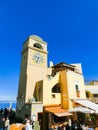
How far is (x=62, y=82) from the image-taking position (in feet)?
79.6

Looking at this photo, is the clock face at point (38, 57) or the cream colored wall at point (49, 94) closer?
the cream colored wall at point (49, 94)

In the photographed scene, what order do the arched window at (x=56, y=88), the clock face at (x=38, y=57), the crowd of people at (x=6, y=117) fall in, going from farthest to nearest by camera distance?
the clock face at (x=38, y=57) < the arched window at (x=56, y=88) < the crowd of people at (x=6, y=117)

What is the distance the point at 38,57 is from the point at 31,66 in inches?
93.6

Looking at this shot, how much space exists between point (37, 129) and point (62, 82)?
10.6 meters

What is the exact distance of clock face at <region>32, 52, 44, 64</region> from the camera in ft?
82.8

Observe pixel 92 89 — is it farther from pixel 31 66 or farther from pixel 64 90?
pixel 31 66

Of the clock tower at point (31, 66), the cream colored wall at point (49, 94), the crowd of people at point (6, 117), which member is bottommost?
the crowd of people at point (6, 117)

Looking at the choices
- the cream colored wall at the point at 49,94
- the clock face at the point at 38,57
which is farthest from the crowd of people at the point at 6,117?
the clock face at the point at 38,57

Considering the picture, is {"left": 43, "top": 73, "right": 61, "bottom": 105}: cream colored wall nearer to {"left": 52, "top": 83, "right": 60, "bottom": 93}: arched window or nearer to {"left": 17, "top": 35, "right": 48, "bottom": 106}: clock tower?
{"left": 52, "top": 83, "right": 60, "bottom": 93}: arched window

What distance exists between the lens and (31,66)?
24359 mm

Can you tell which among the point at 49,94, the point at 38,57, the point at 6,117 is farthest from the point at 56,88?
the point at 6,117

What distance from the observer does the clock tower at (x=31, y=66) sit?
2300 centimetres

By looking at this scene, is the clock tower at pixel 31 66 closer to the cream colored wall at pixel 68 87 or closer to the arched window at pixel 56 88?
the arched window at pixel 56 88

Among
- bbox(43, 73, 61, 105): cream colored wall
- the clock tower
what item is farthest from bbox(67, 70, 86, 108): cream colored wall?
the clock tower
